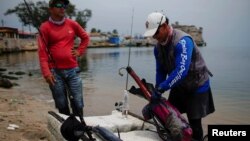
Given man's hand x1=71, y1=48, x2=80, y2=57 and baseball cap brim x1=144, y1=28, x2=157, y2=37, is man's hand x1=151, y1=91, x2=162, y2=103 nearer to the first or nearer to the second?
baseball cap brim x1=144, y1=28, x2=157, y2=37

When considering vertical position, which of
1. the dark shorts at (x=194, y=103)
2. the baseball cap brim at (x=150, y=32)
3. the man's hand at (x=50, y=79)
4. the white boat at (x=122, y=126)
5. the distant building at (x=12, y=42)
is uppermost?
the baseball cap brim at (x=150, y=32)

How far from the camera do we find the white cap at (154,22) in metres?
4.08

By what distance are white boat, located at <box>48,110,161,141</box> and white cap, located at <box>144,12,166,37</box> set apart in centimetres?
157

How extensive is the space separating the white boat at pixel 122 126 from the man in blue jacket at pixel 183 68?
709 millimetres

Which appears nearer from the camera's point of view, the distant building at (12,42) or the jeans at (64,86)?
the jeans at (64,86)

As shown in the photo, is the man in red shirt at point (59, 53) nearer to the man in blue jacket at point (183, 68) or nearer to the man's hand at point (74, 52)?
the man's hand at point (74, 52)

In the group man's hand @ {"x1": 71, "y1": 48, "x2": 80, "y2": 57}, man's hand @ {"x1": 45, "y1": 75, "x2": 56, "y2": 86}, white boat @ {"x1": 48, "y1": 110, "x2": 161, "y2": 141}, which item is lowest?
white boat @ {"x1": 48, "y1": 110, "x2": 161, "y2": 141}

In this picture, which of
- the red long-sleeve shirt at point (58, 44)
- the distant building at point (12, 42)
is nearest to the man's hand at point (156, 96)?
the red long-sleeve shirt at point (58, 44)

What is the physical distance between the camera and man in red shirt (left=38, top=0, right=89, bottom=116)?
16.3 feet

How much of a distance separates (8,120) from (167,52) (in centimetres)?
Answer: 494

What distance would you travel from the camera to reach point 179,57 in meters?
3.97

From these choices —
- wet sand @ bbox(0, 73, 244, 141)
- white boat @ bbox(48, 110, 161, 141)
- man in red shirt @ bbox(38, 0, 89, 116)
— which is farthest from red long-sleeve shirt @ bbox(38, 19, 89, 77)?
wet sand @ bbox(0, 73, 244, 141)

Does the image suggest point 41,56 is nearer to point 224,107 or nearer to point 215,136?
point 215,136

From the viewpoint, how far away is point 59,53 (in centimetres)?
509
